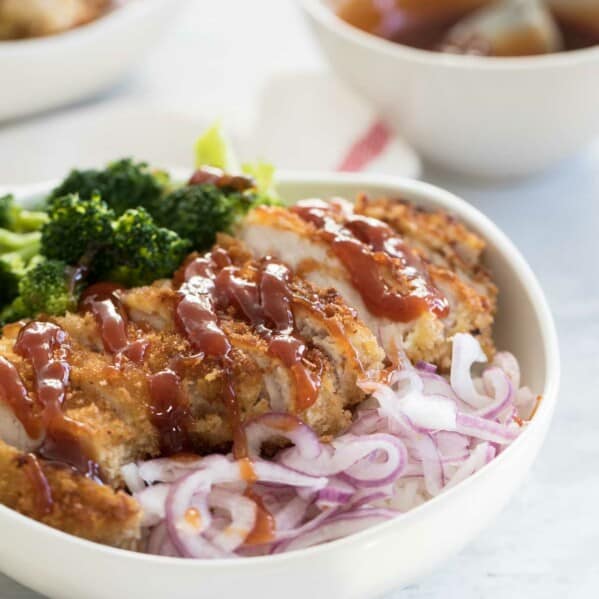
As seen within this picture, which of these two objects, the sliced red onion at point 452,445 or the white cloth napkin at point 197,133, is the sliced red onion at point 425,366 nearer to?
the sliced red onion at point 452,445

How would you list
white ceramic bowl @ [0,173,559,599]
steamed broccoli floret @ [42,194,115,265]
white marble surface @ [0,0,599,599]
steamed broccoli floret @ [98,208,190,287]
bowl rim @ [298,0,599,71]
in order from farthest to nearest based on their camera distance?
bowl rim @ [298,0,599,71] → steamed broccoli floret @ [42,194,115,265] → steamed broccoli floret @ [98,208,190,287] → white marble surface @ [0,0,599,599] → white ceramic bowl @ [0,173,559,599]

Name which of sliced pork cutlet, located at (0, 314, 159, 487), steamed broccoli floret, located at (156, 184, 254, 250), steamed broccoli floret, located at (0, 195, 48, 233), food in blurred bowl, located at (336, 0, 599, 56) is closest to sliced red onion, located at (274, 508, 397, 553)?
sliced pork cutlet, located at (0, 314, 159, 487)

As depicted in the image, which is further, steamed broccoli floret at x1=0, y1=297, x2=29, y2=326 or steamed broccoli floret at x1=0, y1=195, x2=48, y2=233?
steamed broccoli floret at x1=0, y1=195, x2=48, y2=233

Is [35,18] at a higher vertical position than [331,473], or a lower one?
higher

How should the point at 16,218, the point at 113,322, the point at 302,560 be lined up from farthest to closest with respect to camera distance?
the point at 16,218, the point at 113,322, the point at 302,560

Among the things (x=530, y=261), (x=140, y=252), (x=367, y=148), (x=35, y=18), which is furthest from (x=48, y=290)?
(x=35, y=18)

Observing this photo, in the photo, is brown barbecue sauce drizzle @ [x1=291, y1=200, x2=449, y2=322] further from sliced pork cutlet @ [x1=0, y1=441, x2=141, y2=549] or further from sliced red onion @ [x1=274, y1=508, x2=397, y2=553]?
sliced pork cutlet @ [x1=0, y1=441, x2=141, y2=549]

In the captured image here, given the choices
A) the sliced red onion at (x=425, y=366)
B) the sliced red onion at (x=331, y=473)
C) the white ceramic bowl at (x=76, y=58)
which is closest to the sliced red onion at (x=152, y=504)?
the sliced red onion at (x=331, y=473)

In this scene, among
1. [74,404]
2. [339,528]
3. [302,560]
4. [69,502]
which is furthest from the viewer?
[74,404]

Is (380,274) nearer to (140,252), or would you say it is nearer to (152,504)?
(140,252)
